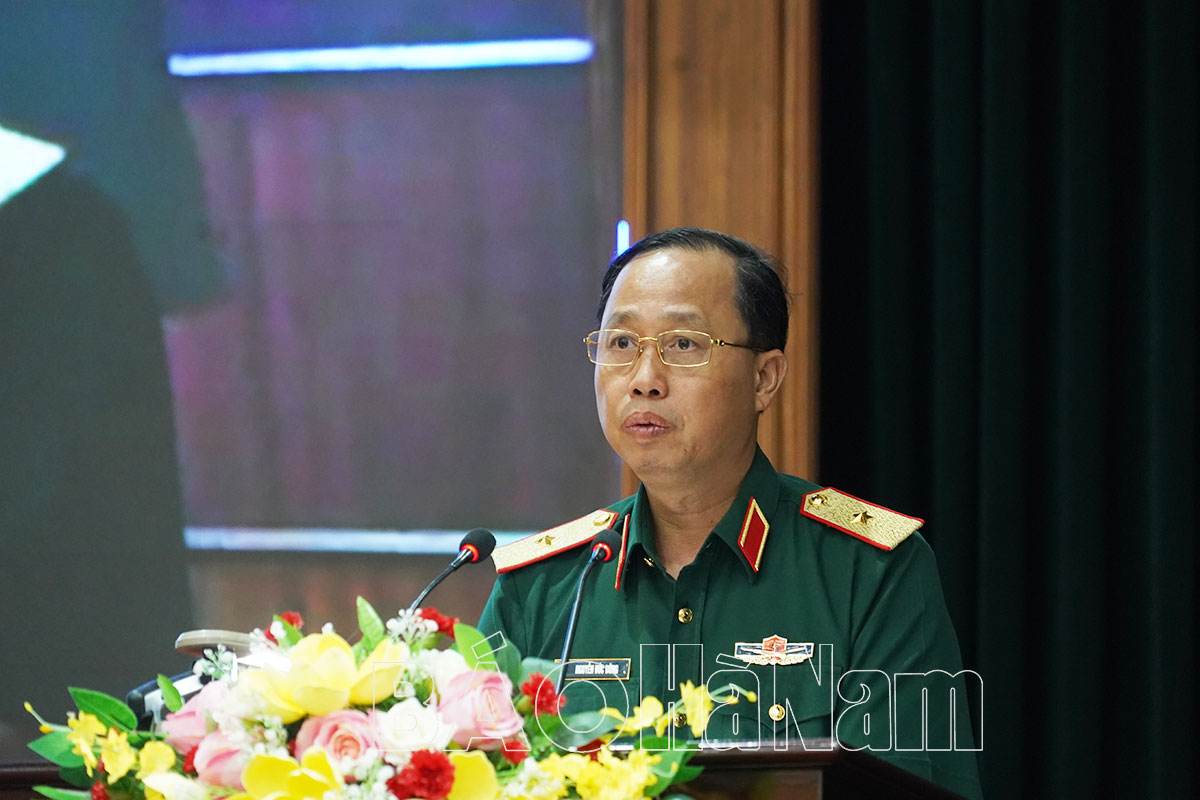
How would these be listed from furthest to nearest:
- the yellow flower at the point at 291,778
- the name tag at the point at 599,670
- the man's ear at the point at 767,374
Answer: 1. the man's ear at the point at 767,374
2. the name tag at the point at 599,670
3. the yellow flower at the point at 291,778

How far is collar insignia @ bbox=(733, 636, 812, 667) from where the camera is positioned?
1706 millimetres

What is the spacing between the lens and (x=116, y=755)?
3.10 feet

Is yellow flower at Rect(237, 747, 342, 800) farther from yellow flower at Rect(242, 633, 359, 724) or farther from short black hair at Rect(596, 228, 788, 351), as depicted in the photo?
short black hair at Rect(596, 228, 788, 351)

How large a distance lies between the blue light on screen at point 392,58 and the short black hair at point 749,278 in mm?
1063

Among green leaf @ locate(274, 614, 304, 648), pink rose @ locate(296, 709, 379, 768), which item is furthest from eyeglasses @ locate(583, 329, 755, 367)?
pink rose @ locate(296, 709, 379, 768)

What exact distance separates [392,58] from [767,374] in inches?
57.7

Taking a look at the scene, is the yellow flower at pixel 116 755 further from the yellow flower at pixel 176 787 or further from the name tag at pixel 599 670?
the name tag at pixel 599 670

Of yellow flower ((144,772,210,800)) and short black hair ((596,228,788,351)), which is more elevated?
short black hair ((596,228,788,351))

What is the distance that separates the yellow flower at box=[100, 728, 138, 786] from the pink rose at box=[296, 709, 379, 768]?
16 cm

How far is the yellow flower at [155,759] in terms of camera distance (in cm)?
93

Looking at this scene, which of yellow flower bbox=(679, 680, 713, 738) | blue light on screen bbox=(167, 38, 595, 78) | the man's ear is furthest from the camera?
blue light on screen bbox=(167, 38, 595, 78)

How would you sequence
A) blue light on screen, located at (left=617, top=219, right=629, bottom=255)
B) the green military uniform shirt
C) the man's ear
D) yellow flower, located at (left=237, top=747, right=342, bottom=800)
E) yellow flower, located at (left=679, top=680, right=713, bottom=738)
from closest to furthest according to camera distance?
yellow flower, located at (left=237, top=747, right=342, bottom=800) → yellow flower, located at (left=679, top=680, right=713, bottom=738) → the green military uniform shirt → the man's ear → blue light on screen, located at (left=617, top=219, right=629, bottom=255)

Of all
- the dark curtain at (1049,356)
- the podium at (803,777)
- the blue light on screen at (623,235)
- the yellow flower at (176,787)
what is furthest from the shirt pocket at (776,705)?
the blue light on screen at (623,235)

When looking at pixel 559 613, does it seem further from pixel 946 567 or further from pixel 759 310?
pixel 946 567
